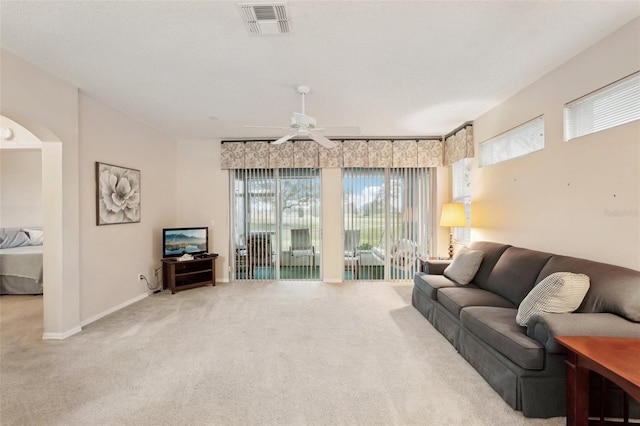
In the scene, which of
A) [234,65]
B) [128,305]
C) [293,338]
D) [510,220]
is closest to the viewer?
[234,65]

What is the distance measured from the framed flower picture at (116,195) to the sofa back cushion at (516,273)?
188 inches

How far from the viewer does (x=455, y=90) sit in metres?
3.22

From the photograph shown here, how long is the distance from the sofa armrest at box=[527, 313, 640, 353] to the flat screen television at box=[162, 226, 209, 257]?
15.7 ft

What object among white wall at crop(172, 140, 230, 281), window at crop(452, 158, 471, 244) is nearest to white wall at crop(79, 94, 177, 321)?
white wall at crop(172, 140, 230, 281)

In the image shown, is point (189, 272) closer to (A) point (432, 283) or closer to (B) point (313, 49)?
(A) point (432, 283)

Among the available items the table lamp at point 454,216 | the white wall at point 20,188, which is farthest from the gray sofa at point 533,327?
the white wall at point 20,188

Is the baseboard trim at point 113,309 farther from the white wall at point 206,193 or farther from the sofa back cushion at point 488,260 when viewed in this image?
the sofa back cushion at point 488,260

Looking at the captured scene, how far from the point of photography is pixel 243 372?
92.6 inches

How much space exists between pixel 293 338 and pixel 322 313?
2.61 feet

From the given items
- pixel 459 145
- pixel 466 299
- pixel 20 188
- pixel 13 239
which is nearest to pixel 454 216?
pixel 459 145

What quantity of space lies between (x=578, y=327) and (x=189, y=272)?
5009 mm

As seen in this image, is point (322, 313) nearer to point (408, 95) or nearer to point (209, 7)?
point (408, 95)

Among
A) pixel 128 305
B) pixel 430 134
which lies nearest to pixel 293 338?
pixel 128 305

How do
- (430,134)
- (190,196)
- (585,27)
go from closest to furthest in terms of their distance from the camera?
(585,27)
(430,134)
(190,196)
